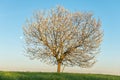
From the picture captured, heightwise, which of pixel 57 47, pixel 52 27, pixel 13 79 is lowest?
pixel 13 79

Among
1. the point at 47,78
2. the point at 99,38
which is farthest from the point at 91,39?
the point at 47,78

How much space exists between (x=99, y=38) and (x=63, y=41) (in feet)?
18.8

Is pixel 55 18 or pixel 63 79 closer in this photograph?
pixel 63 79

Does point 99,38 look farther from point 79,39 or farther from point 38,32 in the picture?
point 38,32

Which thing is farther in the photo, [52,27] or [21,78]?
[52,27]

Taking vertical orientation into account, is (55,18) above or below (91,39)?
above

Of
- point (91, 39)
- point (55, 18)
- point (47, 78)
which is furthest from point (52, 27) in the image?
point (47, 78)

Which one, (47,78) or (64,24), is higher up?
(64,24)

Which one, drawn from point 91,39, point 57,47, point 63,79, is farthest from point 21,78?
point 91,39

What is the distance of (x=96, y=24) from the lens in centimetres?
4584

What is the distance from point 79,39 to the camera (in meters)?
44.2

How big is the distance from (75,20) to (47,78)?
23.1 m

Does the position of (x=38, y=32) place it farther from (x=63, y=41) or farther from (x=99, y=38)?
(x=99, y=38)

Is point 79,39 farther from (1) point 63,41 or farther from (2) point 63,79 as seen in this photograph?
(2) point 63,79
